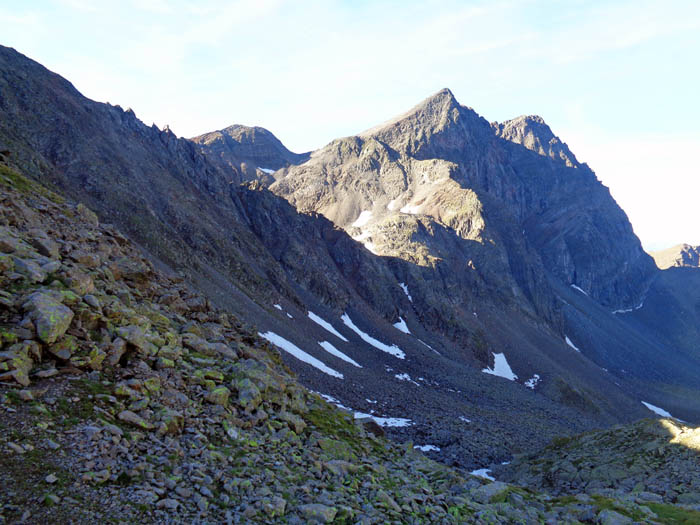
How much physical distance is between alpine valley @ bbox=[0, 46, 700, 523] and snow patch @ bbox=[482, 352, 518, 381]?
0.76m

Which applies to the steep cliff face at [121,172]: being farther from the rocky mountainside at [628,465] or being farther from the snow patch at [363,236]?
the snow patch at [363,236]

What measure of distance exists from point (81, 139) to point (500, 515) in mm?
88947

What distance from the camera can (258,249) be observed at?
99.1 metres

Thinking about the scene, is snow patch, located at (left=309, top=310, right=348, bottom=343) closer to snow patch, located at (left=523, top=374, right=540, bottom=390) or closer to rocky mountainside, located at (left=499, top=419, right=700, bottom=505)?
snow patch, located at (left=523, top=374, right=540, bottom=390)

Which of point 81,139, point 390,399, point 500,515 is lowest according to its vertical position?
point 390,399

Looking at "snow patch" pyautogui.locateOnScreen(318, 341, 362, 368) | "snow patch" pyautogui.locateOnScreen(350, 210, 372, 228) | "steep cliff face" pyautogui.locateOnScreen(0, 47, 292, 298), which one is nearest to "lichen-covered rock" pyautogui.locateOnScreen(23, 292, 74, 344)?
"steep cliff face" pyautogui.locateOnScreen(0, 47, 292, 298)

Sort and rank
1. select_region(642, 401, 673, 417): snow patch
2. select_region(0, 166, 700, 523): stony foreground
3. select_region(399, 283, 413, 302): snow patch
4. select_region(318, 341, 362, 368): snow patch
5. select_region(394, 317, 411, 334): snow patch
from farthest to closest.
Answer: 1. select_region(642, 401, 673, 417): snow patch
2. select_region(399, 283, 413, 302): snow patch
3. select_region(394, 317, 411, 334): snow patch
4. select_region(318, 341, 362, 368): snow patch
5. select_region(0, 166, 700, 523): stony foreground

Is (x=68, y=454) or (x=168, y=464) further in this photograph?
(x=168, y=464)

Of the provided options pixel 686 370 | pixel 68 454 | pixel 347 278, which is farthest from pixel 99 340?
pixel 686 370

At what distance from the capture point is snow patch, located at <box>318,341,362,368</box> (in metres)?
76.4

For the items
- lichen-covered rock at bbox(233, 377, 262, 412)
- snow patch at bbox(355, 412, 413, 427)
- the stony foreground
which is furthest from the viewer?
snow patch at bbox(355, 412, 413, 427)

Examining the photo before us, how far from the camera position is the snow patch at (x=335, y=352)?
76.4 m

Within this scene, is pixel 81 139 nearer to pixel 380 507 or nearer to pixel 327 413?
pixel 327 413

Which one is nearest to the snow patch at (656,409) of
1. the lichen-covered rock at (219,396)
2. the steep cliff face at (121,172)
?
the steep cliff face at (121,172)
